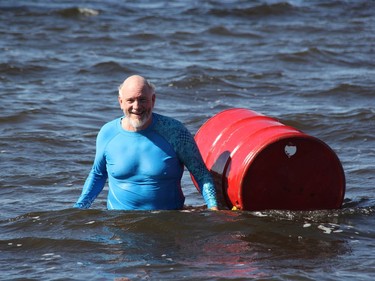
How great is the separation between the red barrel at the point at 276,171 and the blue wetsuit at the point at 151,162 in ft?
0.76

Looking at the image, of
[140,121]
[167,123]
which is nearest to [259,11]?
[167,123]

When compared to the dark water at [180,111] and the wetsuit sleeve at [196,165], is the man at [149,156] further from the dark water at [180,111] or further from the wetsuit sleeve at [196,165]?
the dark water at [180,111]

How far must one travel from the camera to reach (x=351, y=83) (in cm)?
1355

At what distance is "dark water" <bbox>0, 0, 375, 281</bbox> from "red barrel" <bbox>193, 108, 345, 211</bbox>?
0.12 m

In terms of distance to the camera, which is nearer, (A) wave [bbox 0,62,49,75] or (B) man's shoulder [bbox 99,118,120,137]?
(B) man's shoulder [bbox 99,118,120,137]

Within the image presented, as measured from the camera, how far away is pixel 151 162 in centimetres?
671

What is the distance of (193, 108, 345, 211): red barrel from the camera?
6.80 metres

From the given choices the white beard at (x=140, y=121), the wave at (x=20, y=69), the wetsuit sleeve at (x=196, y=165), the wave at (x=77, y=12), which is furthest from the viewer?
the wave at (x=77, y=12)

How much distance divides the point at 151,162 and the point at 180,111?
5475mm

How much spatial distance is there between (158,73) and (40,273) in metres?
8.70

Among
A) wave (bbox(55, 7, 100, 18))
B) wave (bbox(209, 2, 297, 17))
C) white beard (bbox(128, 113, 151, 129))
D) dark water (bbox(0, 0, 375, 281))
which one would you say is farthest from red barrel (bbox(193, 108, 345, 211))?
wave (bbox(209, 2, 297, 17))

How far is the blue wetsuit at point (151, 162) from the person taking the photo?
6.69 metres

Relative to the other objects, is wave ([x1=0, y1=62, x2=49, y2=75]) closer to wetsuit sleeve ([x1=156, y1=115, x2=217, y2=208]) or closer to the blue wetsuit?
the blue wetsuit

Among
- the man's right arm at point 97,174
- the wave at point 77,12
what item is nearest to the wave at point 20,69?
the wave at point 77,12
